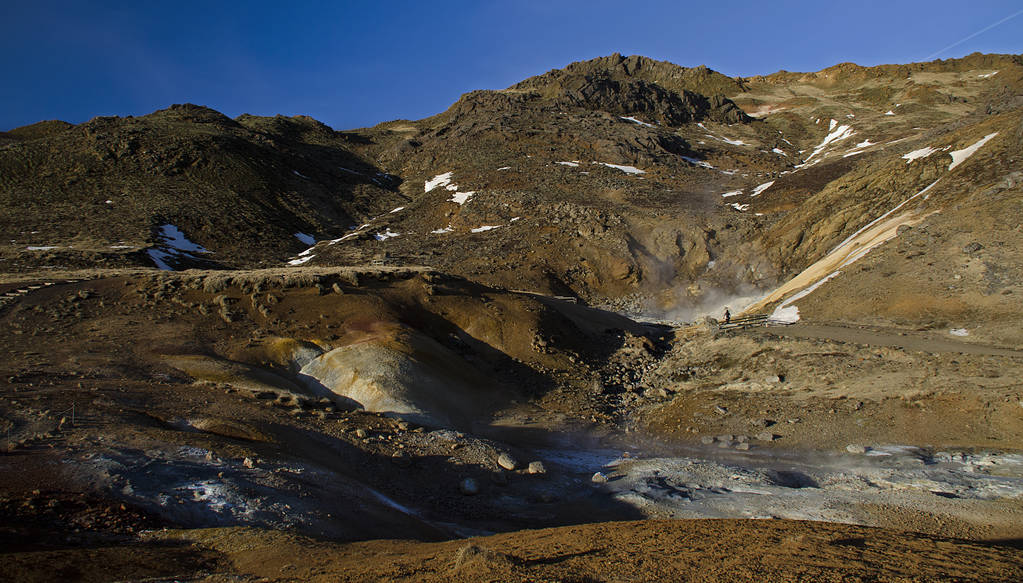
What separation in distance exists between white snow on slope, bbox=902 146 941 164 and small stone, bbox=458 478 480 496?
31.0 metres

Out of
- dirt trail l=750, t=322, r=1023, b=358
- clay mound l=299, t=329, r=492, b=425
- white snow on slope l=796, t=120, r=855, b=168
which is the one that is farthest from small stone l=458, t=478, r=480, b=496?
white snow on slope l=796, t=120, r=855, b=168

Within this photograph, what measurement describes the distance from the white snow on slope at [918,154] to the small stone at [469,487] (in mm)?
30991

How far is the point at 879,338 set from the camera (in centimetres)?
1773

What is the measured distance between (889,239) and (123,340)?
28.1m

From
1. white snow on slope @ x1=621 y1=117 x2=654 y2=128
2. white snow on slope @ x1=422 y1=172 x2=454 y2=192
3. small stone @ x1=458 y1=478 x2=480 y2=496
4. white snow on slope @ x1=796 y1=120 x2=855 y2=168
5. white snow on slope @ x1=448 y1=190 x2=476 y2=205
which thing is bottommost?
small stone @ x1=458 y1=478 x2=480 y2=496

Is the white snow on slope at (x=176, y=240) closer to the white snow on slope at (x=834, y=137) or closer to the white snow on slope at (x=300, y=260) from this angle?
the white snow on slope at (x=300, y=260)

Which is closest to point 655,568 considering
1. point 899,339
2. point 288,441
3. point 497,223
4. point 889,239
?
point 288,441

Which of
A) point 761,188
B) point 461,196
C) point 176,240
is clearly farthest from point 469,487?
point 761,188

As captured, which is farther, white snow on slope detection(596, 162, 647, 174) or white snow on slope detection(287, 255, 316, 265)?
white snow on slope detection(596, 162, 647, 174)

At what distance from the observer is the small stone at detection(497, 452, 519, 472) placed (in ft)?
39.5

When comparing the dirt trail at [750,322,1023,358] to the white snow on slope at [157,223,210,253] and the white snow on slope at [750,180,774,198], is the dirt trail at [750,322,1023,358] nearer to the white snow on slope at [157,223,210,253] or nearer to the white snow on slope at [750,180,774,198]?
the white snow on slope at [750,180,774,198]

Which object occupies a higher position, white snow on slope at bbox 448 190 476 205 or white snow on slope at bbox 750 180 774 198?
white snow on slope at bbox 448 190 476 205

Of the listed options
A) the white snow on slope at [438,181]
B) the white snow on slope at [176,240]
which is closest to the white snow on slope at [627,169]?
the white snow on slope at [438,181]

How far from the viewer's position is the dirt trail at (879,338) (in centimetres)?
1603
